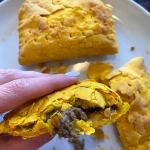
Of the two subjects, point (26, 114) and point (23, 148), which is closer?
point (26, 114)

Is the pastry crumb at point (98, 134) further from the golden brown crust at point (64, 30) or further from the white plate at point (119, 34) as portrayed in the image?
the golden brown crust at point (64, 30)

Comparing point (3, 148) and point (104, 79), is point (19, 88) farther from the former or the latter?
point (104, 79)

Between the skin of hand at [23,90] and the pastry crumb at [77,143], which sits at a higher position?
the skin of hand at [23,90]

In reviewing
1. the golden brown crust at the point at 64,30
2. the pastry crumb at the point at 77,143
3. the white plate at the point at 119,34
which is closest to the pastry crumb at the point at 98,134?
the pastry crumb at the point at 77,143

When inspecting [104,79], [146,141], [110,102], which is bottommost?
[146,141]

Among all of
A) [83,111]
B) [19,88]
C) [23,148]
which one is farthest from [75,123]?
[23,148]
